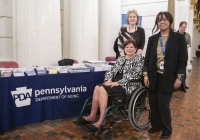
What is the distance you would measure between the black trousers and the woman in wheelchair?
9.6 inches

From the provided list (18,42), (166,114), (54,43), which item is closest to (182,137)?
(166,114)

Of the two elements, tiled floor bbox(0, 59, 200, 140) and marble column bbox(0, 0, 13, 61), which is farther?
marble column bbox(0, 0, 13, 61)

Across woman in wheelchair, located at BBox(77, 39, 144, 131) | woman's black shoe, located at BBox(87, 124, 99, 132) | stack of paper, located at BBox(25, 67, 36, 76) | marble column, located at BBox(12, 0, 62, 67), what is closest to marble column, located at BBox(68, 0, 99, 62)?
marble column, located at BBox(12, 0, 62, 67)

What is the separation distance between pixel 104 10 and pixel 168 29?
324 cm

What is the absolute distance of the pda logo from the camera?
285 cm

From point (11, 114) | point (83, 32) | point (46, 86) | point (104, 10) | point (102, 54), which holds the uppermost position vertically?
point (104, 10)

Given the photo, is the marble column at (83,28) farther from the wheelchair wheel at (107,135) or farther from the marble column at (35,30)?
the wheelchair wheel at (107,135)

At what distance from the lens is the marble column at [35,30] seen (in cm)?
390

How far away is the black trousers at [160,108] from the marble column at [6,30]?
3.22m

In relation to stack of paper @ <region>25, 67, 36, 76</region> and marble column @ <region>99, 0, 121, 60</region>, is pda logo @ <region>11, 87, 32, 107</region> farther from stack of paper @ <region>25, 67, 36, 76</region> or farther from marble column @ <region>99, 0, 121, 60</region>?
marble column @ <region>99, 0, 121, 60</region>

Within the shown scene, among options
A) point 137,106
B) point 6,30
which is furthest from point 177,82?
point 6,30

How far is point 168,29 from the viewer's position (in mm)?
2717

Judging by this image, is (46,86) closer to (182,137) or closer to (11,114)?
(11,114)

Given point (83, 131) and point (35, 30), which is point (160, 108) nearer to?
point (83, 131)
